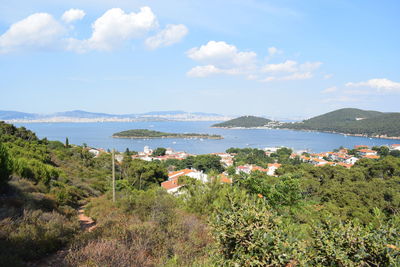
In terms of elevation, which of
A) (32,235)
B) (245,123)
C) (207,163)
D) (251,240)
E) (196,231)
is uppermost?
(245,123)

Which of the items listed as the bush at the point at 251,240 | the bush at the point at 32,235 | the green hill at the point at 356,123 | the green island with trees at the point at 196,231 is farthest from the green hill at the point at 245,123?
the bush at the point at 251,240

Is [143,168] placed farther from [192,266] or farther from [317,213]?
[192,266]

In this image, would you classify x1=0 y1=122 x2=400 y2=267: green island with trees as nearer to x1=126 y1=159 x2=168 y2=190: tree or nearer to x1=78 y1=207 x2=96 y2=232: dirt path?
x1=78 y1=207 x2=96 y2=232: dirt path

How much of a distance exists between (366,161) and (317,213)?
2325 cm

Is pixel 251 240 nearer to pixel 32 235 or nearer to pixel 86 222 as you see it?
pixel 32 235

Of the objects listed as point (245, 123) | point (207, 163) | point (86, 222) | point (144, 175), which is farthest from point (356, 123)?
point (86, 222)

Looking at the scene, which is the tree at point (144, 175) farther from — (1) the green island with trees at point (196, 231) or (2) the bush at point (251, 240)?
(2) the bush at point (251, 240)

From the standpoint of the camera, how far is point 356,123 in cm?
12444

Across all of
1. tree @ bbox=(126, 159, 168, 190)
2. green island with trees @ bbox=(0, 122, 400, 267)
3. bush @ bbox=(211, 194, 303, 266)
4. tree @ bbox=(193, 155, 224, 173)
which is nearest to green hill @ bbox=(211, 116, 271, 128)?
tree @ bbox=(193, 155, 224, 173)

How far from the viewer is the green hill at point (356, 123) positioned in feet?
347

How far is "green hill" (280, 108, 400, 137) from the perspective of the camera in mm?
105812

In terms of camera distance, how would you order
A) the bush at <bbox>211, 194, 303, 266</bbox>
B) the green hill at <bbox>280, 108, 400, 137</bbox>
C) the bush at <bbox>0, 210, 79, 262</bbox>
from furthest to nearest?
the green hill at <bbox>280, 108, 400, 137</bbox>, the bush at <bbox>0, 210, 79, 262</bbox>, the bush at <bbox>211, 194, 303, 266</bbox>

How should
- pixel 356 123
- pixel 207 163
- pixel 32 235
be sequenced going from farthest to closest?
pixel 356 123
pixel 207 163
pixel 32 235

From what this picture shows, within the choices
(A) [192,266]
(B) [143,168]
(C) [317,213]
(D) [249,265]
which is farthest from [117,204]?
(B) [143,168]
